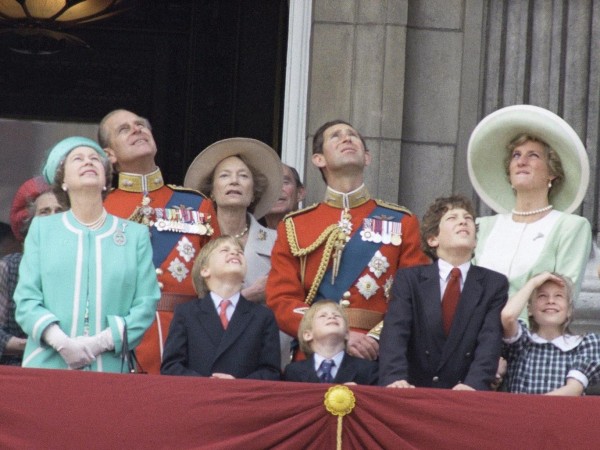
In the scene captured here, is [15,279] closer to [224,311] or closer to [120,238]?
[120,238]

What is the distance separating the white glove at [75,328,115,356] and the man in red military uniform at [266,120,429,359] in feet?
3.10

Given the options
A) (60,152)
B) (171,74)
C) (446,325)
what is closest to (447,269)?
(446,325)

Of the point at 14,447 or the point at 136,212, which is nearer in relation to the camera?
the point at 14,447

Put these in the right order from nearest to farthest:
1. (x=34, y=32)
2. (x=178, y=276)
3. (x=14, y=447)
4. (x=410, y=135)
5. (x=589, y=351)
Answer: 1. (x=14, y=447)
2. (x=589, y=351)
3. (x=178, y=276)
4. (x=410, y=135)
5. (x=34, y=32)

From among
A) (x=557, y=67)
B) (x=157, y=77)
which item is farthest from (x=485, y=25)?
(x=157, y=77)

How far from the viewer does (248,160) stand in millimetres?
9781

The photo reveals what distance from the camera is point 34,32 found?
12.4m

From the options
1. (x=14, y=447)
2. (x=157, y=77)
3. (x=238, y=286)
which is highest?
(x=157, y=77)

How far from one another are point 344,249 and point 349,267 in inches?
3.5

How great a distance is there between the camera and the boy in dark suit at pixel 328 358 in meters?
8.43

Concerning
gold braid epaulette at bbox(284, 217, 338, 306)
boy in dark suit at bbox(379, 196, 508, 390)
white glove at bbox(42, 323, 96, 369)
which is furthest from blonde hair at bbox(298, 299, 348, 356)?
white glove at bbox(42, 323, 96, 369)

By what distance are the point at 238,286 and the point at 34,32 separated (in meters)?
4.26

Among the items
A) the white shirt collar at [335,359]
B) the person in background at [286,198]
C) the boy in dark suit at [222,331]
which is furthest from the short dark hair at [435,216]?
the person in background at [286,198]

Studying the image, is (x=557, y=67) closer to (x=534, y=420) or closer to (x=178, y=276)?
(x=178, y=276)
